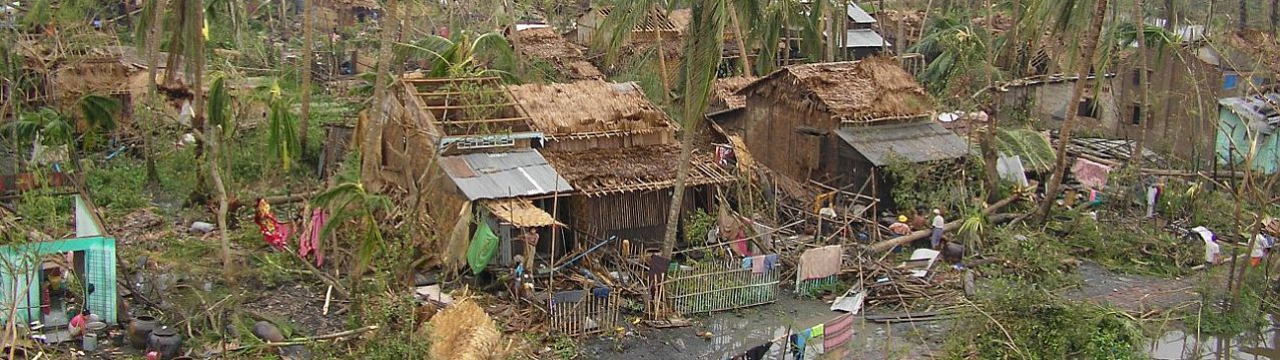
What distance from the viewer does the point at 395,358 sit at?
35.1ft

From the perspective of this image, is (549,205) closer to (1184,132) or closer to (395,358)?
(395,358)

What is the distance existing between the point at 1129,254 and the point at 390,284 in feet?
31.7

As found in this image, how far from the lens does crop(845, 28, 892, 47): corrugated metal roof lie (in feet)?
102

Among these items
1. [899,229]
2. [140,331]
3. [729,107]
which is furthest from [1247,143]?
[140,331]

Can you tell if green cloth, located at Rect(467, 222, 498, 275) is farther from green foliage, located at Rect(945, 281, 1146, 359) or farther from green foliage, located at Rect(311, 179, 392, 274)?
green foliage, located at Rect(945, 281, 1146, 359)

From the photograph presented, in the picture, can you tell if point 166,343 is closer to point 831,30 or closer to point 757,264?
point 757,264

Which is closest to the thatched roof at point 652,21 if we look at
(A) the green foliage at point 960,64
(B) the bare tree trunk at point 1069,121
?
(A) the green foliage at point 960,64

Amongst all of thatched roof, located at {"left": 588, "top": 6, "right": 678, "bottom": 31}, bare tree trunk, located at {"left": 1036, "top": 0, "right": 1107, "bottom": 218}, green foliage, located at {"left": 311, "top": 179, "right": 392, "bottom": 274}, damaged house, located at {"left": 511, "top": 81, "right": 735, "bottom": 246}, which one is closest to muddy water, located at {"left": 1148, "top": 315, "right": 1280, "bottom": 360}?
bare tree trunk, located at {"left": 1036, "top": 0, "right": 1107, "bottom": 218}

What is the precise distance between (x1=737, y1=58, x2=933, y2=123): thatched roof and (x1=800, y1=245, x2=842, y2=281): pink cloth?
4039 millimetres

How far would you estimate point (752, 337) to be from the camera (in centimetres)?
1298

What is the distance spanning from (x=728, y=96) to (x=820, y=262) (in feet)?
25.0

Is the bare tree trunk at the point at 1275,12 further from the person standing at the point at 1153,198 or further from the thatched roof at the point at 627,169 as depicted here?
the thatched roof at the point at 627,169

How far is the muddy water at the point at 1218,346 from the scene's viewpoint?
514 inches

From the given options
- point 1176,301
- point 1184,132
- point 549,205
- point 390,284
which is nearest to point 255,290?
point 390,284
